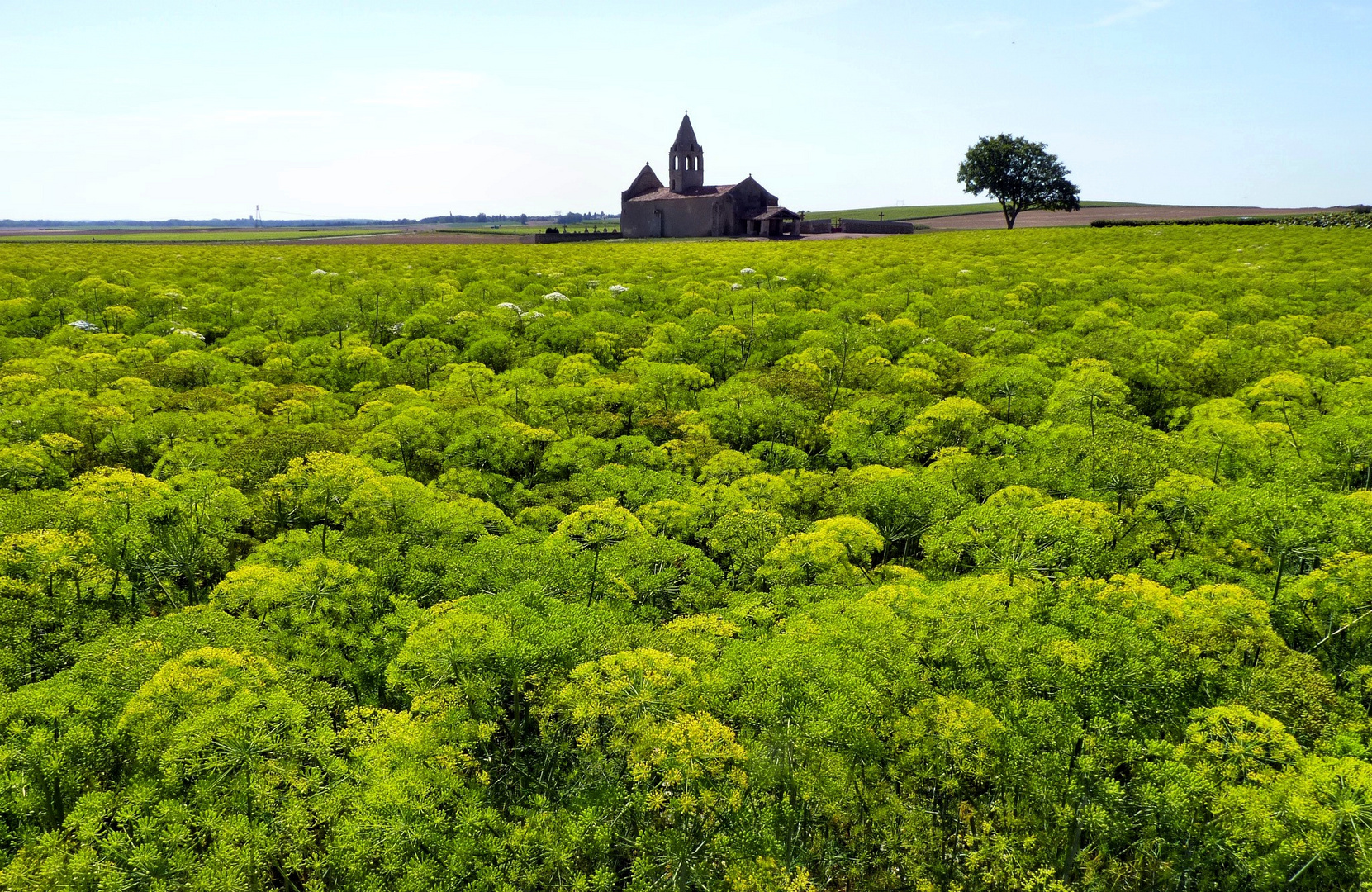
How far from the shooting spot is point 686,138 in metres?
97.2

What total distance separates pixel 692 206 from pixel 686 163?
12.8 m

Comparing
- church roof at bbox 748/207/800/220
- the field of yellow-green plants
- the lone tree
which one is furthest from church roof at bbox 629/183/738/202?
the field of yellow-green plants

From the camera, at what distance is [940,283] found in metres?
25.1

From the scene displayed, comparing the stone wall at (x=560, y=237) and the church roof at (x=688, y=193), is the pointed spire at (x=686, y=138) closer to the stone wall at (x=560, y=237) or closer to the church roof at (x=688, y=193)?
the church roof at (x=688, y=193)

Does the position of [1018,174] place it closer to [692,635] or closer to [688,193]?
[688,193]

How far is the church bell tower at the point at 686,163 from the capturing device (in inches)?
3799

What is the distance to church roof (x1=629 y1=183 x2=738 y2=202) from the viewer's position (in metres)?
88.5

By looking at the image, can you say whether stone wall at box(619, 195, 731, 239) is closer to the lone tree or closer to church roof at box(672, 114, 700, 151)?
church roof at box(672, 114, 700, 151)

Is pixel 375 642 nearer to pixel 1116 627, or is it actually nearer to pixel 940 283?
pixel 1116 627

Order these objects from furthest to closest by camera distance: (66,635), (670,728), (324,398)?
(324,398), (66,635), (670,728)

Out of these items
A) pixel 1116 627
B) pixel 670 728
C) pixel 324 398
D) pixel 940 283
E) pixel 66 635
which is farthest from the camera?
pixel 940 283

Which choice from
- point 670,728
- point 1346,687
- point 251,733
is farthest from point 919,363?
point 251,733

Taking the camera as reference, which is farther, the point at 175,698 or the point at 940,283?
the point at 940,283

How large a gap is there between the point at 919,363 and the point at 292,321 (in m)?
16.1
